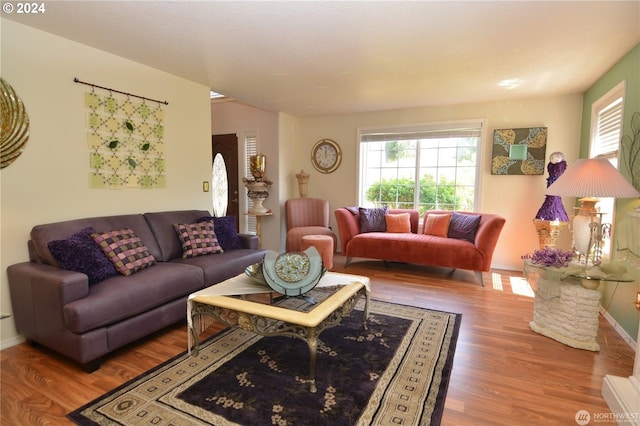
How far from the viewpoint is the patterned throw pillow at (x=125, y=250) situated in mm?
2516

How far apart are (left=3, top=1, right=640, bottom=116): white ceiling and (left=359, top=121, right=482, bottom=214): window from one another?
98 centimetres

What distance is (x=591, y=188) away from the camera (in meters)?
2.36

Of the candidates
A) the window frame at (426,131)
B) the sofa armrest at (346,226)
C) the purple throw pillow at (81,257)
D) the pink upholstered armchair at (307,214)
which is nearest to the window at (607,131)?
the window frame at (426,131)

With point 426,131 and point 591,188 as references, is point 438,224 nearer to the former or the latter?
point 426,131

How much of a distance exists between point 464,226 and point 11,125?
456 centimetres

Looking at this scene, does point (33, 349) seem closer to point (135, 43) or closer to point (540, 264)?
point (135, 43)

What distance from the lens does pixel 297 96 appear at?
14.3ft

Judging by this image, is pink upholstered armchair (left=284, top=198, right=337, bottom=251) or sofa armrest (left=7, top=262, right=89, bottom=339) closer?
sofa armrest (left=7, top=262, right=89, bottom=339)

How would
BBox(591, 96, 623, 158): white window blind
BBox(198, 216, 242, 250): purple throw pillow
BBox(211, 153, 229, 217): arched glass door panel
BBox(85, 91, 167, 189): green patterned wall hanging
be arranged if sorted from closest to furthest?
BBox(85, 91, 167, 189): green patterned wall hanging < BBox(591, 96, 623, 158): white window blind < BBox(198, 216, 242, 250): purple throw pillow < BBox(211, 153, 229, 217): arched glass door panel

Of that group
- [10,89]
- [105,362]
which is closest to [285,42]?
[10,89]

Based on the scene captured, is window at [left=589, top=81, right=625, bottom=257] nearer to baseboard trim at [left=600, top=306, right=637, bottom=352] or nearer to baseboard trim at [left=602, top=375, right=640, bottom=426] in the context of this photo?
baseboard trim at [left=600, top=306, right=637, bottom=352]

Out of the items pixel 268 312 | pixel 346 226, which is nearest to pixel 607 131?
pixel 346 226

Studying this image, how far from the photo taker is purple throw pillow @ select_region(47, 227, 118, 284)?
2.25m

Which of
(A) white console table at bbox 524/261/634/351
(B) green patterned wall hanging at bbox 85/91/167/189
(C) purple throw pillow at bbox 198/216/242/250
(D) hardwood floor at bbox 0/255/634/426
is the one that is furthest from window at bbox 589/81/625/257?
(B) green patterned wall hanging at bbox 85/91/167/189
